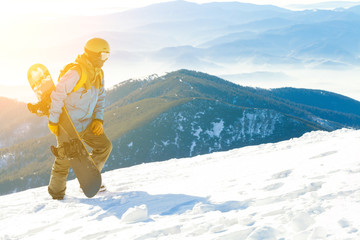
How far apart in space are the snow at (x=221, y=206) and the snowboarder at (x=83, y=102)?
91cm

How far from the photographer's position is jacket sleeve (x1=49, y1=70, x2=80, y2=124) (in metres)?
8.36

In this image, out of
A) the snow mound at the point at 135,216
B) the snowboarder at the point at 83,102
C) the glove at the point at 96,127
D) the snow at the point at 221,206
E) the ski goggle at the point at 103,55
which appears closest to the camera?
the snow at the point at 221,206

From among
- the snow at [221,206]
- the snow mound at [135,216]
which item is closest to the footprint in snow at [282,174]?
the snow at [221,206]

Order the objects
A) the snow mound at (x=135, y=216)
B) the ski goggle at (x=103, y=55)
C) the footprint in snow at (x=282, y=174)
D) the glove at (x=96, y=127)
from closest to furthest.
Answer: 1. the snow mound at (x=135, y=216)
2. the footprint in snow at (x=282, y=174)
3. the ski goggle at (x=103, y=55)
4. the glove at (x=96, y=127)

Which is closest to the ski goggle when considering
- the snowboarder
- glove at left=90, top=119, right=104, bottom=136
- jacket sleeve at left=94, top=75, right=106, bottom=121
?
the snowboarder

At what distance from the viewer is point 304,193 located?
22.0 ft

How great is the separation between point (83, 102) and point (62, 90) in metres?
0.65

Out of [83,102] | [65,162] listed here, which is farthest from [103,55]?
[65,162]

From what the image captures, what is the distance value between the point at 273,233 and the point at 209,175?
528 cm

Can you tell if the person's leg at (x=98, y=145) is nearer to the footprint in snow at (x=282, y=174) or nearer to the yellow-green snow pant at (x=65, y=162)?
the yellow-green snow pant at (x=65, y=162)

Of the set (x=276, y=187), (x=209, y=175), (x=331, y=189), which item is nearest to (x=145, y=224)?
(x=276, y=187)

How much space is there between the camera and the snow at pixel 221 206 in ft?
17.2

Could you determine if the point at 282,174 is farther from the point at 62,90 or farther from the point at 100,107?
the point at 62,90

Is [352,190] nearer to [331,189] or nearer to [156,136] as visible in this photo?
[331,189]
